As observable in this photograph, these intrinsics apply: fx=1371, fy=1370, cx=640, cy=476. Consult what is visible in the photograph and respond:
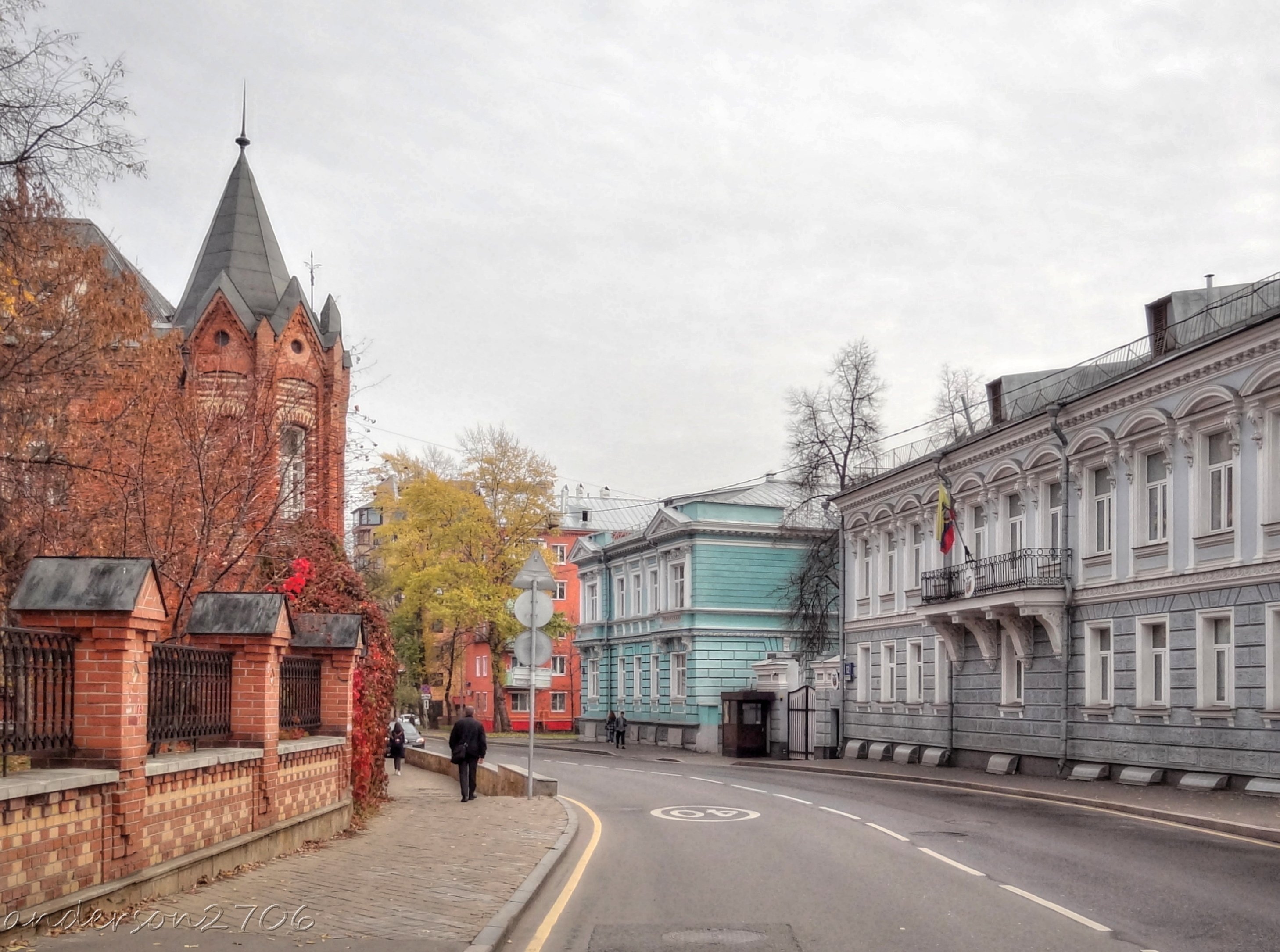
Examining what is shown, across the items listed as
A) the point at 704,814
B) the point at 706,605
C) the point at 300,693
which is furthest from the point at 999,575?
the point at 706,605

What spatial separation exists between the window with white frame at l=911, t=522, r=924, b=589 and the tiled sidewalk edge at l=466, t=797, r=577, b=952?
23.7 meters

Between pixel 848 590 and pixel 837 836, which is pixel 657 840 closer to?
pixel 837 836

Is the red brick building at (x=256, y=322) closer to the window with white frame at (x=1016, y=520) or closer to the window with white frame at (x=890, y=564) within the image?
the window with white frame at (x=1016, y=520)

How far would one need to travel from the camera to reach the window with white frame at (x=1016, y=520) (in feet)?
105

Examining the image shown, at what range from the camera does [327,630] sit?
17172 millimetres

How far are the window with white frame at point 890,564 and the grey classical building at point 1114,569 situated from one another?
15.3 inches

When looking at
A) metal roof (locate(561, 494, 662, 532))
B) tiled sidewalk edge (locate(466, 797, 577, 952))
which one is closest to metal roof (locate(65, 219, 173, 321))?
tiled sidewalk edge (locate(466, 797, 577, 952))

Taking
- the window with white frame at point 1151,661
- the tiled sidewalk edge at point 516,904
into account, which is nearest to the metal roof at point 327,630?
the tiled sidewalk edge at point 516,904

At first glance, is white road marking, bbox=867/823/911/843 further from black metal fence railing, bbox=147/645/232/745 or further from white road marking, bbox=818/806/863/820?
black metal fence railing, bbox=147/645/232/745

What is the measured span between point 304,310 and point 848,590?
1994 cm

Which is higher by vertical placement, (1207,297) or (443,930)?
(1207,297)

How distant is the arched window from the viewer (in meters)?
19.3

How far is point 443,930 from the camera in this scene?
9.38 m

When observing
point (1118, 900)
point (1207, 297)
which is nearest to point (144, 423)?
point (1118, 900)
